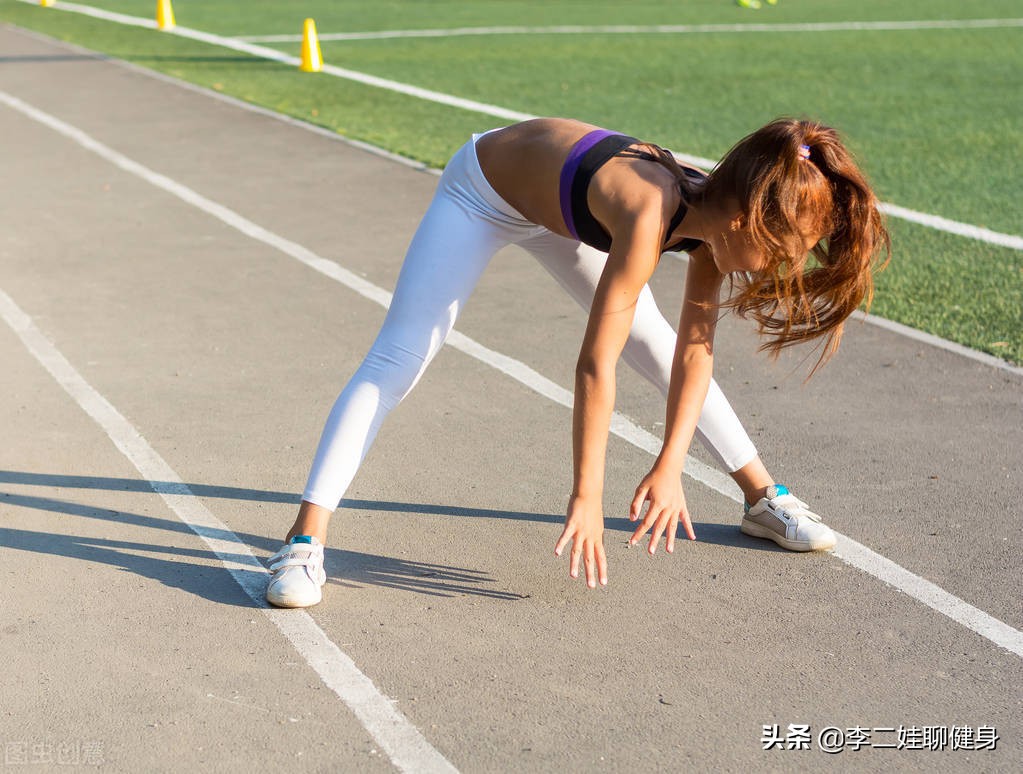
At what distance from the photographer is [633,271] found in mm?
3559

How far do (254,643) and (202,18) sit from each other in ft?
75.1

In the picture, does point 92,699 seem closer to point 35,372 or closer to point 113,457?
point 113,457

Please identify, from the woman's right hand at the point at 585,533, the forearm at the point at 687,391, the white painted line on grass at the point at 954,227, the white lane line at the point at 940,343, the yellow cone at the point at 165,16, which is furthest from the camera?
the yellow cone at the point at 165,16

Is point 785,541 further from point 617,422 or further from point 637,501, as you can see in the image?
point 617,422

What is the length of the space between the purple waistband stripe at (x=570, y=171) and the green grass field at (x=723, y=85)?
370cm

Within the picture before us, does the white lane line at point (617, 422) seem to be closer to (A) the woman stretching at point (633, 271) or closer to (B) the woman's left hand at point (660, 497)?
(A) the woman stretching at point (633, 271)

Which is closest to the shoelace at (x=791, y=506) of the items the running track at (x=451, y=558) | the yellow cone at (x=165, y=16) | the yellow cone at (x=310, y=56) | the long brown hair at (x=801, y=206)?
the running track at (x=451, y=558)

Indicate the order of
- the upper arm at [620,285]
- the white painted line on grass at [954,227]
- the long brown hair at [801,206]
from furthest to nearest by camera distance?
the white painted line on grass at [954,227]
the upper arm at [620,285]
the long brown hair at [801,206]

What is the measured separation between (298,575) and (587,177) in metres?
1.51

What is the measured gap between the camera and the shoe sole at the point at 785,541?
461cm

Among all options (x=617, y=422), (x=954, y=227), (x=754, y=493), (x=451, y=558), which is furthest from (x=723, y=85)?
(x=451, y=558)

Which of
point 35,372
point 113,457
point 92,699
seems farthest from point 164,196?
point 92,699

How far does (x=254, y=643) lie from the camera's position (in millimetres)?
3998

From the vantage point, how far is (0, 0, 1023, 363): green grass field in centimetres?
880
